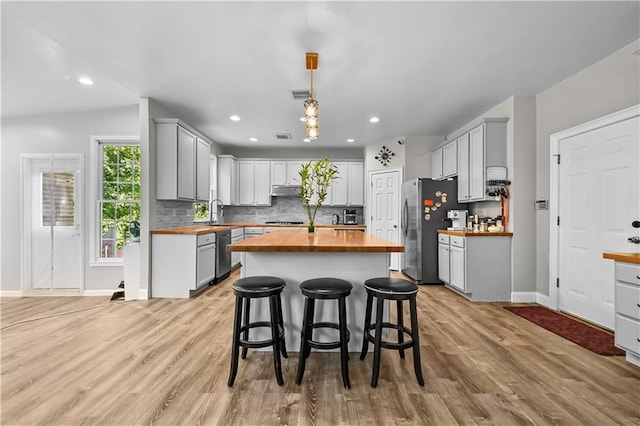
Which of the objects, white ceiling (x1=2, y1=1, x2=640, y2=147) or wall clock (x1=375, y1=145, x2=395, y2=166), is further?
wall clock (x1=375, y1=145, x2=395, y2=166)

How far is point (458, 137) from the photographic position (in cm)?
490

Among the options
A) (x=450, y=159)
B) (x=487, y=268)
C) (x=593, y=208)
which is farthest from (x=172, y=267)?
(x=593, y=208)

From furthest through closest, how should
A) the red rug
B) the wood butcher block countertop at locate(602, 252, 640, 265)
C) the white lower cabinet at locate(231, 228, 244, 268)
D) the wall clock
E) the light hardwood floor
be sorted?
1. the wall clock
2. the white lower cabinet at locate(231, 228, 244, 268)
3. the red rug
4. the wood butcher block countertop at locate(602, 252, 640, 265)
5. the light hardwood floor

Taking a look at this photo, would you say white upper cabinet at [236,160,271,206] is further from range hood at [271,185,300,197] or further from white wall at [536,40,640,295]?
white wall at [536,40,640,295]

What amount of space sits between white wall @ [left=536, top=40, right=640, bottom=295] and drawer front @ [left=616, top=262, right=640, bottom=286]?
5.00ft

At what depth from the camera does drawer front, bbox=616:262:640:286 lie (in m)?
2.25

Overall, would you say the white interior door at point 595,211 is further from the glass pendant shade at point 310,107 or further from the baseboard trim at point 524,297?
the glass pendant shade at point 310,107

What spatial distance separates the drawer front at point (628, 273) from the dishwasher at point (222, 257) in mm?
4625

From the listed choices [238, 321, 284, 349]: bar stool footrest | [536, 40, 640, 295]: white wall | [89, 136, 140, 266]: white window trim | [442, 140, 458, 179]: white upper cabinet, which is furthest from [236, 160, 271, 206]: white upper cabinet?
[536, 40, 640, 295]: white wall

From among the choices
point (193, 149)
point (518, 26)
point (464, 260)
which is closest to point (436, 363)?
point (464, 260)

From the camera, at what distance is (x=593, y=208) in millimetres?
3215

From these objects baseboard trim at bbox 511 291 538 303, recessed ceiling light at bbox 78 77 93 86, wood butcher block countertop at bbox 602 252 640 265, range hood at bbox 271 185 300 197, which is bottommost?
baseboard trim at bbox 511 291 538 303

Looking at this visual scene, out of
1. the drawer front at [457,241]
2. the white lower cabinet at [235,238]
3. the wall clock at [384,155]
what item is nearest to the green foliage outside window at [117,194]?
the white lower cabinet at [235,238]

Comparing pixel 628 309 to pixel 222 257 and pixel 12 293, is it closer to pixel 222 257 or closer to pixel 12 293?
pixel 222 257
